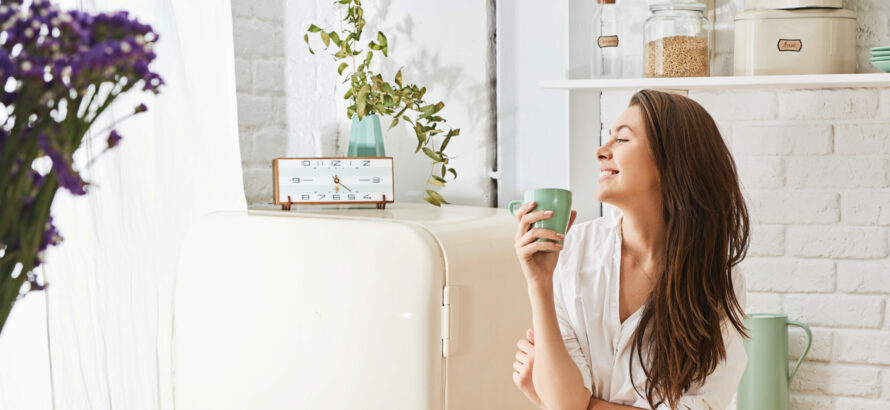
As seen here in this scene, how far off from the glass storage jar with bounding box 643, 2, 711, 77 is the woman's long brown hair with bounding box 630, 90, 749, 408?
418 millimetres

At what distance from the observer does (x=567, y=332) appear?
150cm

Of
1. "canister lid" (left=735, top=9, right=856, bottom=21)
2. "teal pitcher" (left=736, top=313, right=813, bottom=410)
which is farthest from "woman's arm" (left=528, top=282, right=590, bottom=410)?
"canister lid" (left=735, top=9, right=856, bottom=21)

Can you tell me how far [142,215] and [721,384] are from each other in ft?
3.86

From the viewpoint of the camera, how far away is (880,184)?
1892 mm

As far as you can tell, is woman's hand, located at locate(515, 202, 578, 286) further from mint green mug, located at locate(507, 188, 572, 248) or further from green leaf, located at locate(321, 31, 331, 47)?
green leaf, located at locate(321, 31, 331, 47)

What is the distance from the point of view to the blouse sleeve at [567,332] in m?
1.47

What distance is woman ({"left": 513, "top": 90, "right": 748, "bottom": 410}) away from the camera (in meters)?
1.42

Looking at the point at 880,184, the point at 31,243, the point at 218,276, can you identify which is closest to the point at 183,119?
the point at 218,276

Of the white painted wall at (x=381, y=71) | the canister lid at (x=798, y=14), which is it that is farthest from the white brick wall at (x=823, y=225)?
the white painted wall at (x=381, y=71)

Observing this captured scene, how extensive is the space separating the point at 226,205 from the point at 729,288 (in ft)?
3.75

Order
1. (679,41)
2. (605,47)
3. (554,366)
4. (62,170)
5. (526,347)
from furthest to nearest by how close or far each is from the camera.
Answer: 1. (605,47)
2. (679,41)
3. (526,347)
4. (554,366)
5. (62,170)

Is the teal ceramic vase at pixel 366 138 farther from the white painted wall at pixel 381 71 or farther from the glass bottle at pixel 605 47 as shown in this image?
the glass bottle at pixel 605 47

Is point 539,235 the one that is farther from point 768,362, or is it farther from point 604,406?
point 768,362

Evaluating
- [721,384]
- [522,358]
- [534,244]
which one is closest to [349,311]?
[522,358]
